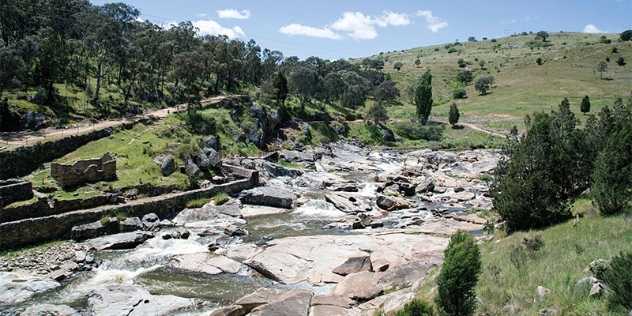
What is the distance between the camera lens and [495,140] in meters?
77.1

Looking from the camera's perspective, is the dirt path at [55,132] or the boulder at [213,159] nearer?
the dirt path at [55,132]

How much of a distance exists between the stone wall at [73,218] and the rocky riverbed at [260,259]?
127 centimetres

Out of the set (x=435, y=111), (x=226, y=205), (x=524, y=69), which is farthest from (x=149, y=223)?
(x=524, y=69)

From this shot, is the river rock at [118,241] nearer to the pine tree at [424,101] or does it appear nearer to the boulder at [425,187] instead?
the boulder at [425,187]

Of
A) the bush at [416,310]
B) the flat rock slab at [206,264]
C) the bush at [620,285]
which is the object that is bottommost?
the flat rock slab at [206,264]

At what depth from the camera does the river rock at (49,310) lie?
16984 mm

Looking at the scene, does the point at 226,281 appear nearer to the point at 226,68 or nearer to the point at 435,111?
the point at 226,68

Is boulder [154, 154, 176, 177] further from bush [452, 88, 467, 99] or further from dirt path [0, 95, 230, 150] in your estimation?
bush [452, 88, 467, 99]

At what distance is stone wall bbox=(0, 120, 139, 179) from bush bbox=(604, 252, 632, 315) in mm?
36357

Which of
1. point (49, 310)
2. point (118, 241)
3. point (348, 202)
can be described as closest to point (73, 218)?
point (118, 241)

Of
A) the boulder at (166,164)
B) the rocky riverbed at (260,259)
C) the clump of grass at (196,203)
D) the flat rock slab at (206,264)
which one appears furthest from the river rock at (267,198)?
the flat rock slab at (206,264)

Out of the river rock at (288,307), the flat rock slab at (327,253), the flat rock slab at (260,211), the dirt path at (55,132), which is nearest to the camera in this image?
the river rock at (288,307)

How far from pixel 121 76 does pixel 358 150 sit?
37.8 m

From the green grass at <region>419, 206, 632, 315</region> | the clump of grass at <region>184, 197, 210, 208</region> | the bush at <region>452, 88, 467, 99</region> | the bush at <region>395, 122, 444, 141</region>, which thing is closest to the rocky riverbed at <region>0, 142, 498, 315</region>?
the clump of grass at <region>184, 197, 210, 208</region>
